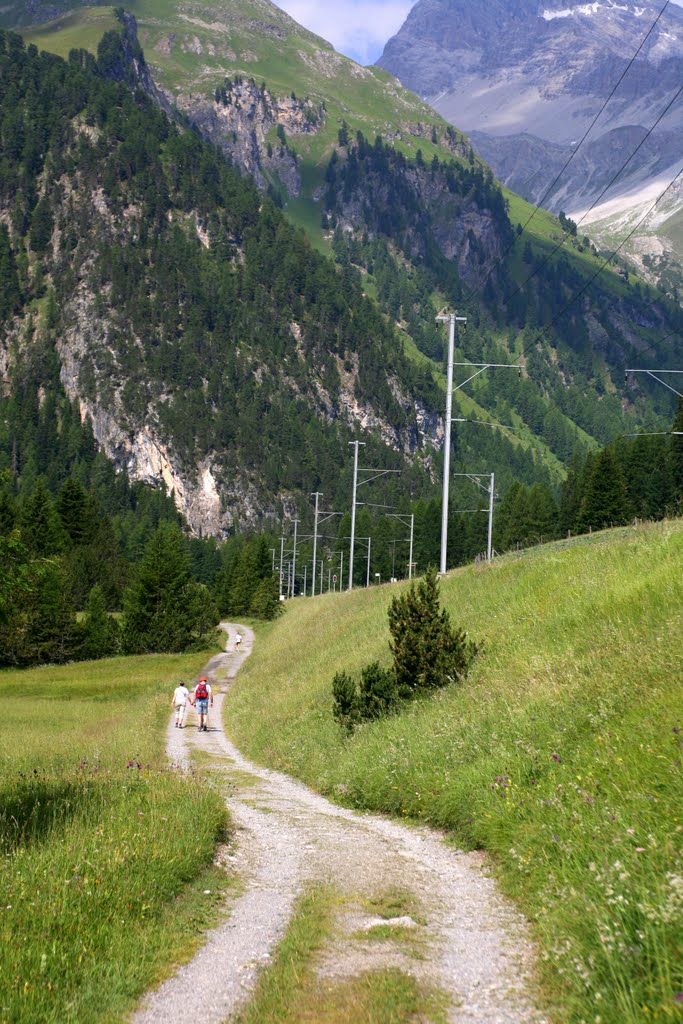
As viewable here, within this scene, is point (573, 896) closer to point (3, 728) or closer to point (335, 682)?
point (335, 682)

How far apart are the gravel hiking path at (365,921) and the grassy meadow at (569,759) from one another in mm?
364

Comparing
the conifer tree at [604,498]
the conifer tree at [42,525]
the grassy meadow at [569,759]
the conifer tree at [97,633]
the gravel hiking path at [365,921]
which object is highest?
the conifer tree at [604,498]

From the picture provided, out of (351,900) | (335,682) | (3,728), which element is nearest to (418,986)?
(351,900)

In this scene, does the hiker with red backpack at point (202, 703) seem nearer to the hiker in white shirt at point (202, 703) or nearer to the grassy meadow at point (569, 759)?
the hiker in white shirt at point (202, 703)

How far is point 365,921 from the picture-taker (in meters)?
9.52

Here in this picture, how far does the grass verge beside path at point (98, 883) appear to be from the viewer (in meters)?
7.72

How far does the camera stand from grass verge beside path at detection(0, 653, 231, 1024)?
25.3 feet

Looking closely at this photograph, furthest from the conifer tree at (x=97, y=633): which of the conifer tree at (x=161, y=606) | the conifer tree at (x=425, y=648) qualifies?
the conifer tree at (x=425, y=648)

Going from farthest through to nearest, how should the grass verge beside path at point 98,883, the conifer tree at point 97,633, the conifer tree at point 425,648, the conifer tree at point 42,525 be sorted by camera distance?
Result: the conifer tree at point 42,525 → the conifer tree at point 97,633 → the conifer tree at point 425,648 → the grass verge beside path at point 98,883

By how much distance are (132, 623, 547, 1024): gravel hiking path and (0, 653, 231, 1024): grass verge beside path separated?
377mm

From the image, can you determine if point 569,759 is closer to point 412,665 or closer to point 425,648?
point 425,648

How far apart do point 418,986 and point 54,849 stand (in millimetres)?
5310

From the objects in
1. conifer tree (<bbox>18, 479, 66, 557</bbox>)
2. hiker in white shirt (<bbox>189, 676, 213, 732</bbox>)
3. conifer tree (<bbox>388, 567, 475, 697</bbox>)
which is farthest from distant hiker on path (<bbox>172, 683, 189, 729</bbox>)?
conifer tree (<bbox>18, 479, 66, 557</bbox>)

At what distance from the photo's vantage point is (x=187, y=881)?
11.0 m
